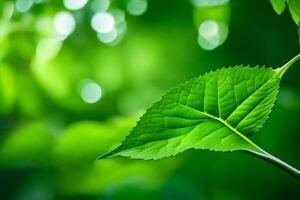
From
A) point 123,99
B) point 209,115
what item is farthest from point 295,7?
point 123,99

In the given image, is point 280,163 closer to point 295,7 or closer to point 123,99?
point 295,7

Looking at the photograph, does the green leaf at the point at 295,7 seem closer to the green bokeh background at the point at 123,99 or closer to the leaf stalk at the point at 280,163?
the leaf stalk at the point at 280,163

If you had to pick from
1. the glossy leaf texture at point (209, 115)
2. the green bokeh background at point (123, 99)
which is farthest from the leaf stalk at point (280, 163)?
the green bokeh background at point (123, 99)

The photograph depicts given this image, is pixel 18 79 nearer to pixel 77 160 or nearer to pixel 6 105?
pixel 6 105

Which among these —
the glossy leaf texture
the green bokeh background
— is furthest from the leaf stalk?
the green bokeh background

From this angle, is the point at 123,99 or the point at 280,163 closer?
the point at 280,163

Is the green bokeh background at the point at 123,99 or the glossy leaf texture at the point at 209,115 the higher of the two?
the green bokeh background at the point at 123,99
